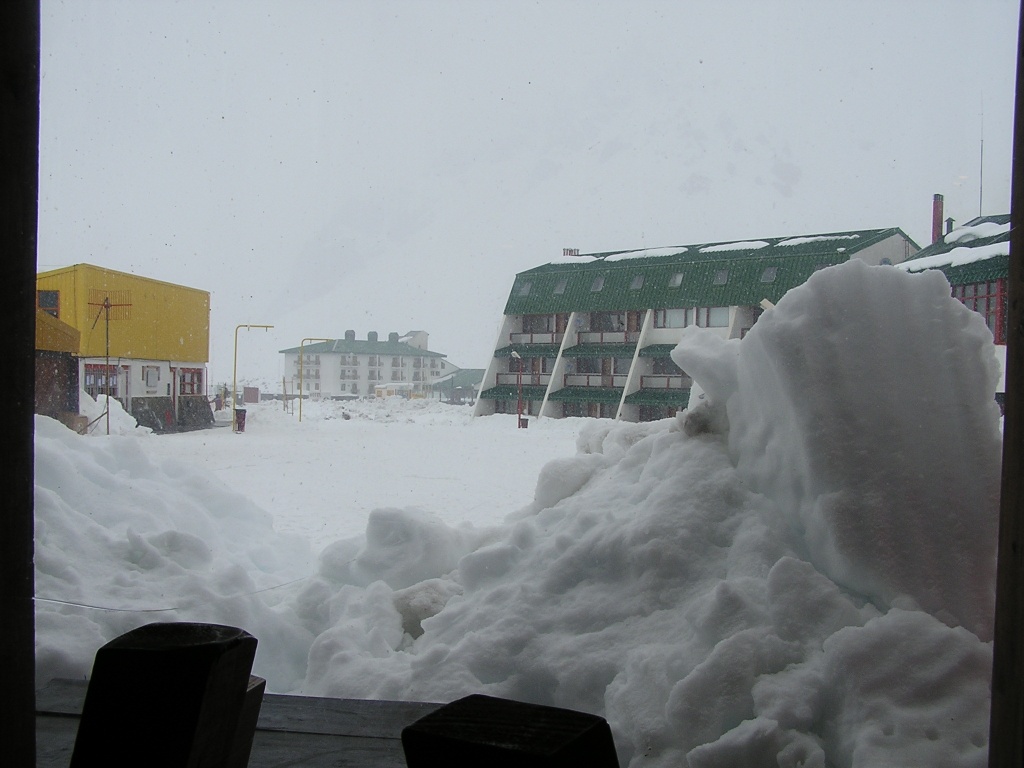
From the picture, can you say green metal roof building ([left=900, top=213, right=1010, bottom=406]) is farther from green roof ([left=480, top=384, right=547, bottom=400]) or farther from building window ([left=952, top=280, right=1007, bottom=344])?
green roof ([left=480, top=384, right=547, bottom=400])

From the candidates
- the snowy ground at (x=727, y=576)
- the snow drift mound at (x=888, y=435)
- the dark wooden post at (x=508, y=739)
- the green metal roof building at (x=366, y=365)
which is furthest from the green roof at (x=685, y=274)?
the dark wooden post at (x=508, y=739)

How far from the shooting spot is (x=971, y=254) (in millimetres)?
2805

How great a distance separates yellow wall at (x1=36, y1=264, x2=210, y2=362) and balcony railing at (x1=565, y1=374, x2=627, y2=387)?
2.02m

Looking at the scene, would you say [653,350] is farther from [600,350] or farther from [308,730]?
[308,730]

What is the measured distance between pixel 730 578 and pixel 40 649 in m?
1.90

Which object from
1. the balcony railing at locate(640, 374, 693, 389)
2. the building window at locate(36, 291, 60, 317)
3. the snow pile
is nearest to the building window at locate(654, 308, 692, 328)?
the balcony railing at locate(640, 374, 693, 389)

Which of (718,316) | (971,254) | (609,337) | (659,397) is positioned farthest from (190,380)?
(971,254)

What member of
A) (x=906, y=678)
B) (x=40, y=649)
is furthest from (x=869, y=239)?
(x=40, y=649)

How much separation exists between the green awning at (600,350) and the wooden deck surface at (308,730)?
2.08 meters

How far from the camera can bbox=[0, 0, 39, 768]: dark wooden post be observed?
1.02m

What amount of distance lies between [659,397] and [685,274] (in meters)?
0.60

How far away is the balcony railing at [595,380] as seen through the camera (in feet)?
11.8

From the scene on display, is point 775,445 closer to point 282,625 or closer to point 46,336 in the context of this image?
point 282,625

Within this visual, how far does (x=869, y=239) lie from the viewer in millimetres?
3318
